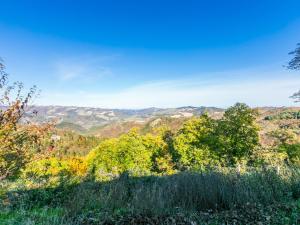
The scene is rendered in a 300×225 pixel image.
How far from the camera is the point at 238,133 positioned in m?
17.8

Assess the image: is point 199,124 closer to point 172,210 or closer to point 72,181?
point 72,181

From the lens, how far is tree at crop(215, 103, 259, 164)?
57.3 ft

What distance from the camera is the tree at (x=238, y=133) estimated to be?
17469mm

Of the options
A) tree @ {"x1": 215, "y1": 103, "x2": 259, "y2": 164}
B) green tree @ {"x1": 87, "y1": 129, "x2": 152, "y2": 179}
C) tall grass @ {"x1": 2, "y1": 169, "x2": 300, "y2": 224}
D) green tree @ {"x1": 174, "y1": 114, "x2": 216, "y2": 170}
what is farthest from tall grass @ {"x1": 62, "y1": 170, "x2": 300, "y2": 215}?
green tree @ {"x1": 87, "y1": 129, "x2": 152, "y2": 179}

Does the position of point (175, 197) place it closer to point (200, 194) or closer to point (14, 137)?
point (200, 194)

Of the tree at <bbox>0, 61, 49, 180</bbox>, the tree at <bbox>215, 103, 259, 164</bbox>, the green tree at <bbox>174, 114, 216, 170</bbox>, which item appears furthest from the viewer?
the green tree at <bbox>174, 114, 216, 170</bbox>

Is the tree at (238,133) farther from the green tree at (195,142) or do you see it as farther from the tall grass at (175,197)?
the tall grass at (175,197)

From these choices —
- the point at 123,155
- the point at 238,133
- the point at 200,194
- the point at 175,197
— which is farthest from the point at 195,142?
the point at 175,197

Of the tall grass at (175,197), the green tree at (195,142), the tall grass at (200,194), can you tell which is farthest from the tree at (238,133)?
the tall grass at (200,194)

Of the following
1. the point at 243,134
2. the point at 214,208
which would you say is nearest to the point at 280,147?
the point at 243,134

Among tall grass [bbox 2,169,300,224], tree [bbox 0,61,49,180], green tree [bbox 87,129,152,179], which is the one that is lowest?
green tree [bbox 87,129,152,179]

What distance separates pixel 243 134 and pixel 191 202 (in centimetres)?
1168

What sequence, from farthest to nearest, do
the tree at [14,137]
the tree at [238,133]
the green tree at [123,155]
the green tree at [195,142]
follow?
the green tree at [123,155] < the green tree at [195,142] < the tree at [238,133] < the tree at [14,137]

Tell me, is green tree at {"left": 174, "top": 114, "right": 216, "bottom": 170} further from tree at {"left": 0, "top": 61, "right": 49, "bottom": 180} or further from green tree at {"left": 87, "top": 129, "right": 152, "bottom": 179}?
tree at {"left": 0, "top": 61, "right": 49, "bottom": 180}
